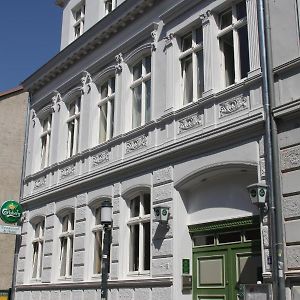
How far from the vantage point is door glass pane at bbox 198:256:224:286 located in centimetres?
1232

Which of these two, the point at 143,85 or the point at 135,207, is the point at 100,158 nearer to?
the point at 135,207

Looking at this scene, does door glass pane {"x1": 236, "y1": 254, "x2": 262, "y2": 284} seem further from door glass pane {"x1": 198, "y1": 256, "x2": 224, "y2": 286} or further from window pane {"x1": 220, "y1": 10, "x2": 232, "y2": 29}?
window pane {"x1": 220, "y1": 10, "x2": 232, "y2": 29}

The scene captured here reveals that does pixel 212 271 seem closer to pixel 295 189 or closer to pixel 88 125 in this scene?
pixel 295 189

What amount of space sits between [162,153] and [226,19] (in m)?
3.70

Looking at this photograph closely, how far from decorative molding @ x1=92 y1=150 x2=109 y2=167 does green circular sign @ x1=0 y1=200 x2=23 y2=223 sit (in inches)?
195

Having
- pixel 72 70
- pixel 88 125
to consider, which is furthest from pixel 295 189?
pixel 72 70

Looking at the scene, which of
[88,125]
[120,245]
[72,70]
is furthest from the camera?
[72,70]

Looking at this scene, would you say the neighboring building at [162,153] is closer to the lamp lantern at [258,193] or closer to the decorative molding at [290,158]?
the decorative molding at [290,158]

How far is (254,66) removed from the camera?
38.7ft

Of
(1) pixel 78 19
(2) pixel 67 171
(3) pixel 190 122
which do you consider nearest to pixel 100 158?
(2) pixel 67 171

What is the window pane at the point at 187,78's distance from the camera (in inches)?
555

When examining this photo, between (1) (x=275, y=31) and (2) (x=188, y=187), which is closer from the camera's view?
(1) (x=275, y=31)

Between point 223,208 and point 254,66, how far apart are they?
3.29 metres

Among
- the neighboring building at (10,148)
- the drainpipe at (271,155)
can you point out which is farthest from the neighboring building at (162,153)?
the neighboring building at (10,148)
